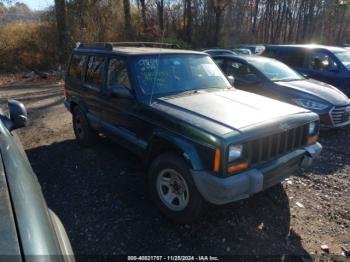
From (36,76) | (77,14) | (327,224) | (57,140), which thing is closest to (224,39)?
(77,14)

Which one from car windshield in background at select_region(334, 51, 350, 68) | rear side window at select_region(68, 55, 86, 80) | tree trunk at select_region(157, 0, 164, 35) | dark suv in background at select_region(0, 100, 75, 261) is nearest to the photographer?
dark suv in background at select_region(0, 100, 75, 261)

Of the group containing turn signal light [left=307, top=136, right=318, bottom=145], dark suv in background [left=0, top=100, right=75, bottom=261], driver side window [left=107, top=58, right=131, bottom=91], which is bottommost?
turn signal light [left=307, top=136, right=318, bottom=145]

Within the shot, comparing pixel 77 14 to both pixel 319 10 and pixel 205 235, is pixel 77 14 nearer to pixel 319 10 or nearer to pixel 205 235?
pixel 205 235

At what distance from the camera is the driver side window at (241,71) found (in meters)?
6.74

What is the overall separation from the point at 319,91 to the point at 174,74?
3.82 meters

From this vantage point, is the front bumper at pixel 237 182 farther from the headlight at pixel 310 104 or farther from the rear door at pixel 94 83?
the headlight at pixel 310 104

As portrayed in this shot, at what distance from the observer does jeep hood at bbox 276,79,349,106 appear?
6.25m

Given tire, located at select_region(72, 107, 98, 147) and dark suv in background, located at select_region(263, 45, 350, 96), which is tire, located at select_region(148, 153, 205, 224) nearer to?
tire, located at select_region(72, 107, 98, 147)

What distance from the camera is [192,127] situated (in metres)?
3.10

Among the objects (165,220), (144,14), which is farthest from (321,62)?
(144,14)

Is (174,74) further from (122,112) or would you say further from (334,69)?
(334,69)

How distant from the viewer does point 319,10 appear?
3862 centimetres

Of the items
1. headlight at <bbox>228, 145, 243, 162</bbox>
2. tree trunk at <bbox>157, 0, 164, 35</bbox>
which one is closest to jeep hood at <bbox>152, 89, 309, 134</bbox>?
headlight at <bbox>228, 145, 243, 162</bbox>

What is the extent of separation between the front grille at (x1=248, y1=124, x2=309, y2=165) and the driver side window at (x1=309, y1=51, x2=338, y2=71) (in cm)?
566
